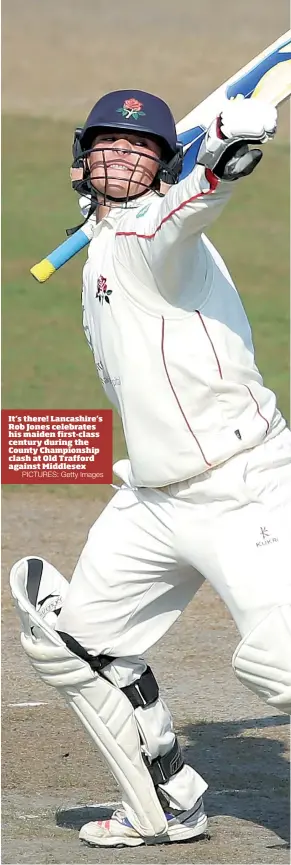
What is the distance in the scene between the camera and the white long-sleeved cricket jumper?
323 centimetres

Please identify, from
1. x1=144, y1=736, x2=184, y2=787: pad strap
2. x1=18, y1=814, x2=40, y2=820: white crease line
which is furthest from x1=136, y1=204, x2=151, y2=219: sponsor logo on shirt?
x1=18, y1=814, x2=40, y2=820: white crease line

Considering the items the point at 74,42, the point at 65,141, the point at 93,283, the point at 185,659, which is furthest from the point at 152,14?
the point at 93,283

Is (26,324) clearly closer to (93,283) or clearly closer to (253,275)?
(253,275)

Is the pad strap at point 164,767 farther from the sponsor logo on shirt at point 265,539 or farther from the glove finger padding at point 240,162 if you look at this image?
the glove finger padding at point 240,162

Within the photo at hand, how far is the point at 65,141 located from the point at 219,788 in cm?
1304

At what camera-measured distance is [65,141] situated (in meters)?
16.4

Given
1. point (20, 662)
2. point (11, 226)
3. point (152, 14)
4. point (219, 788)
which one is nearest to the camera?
point (219, 788)

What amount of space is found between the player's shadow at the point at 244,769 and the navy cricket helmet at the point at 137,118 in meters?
1.66

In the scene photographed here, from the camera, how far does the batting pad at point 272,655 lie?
10.5 feet

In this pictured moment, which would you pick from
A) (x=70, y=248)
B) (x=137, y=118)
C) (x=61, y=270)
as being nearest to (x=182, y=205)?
(x=137, y=118)

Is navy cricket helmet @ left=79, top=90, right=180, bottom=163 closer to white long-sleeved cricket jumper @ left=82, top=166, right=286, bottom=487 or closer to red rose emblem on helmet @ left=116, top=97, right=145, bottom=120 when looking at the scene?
red rose emblem on helmet @ left=116, top=97, right=145, bottom=120

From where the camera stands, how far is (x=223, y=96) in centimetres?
385

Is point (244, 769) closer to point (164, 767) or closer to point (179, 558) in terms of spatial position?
point (164, 767)
